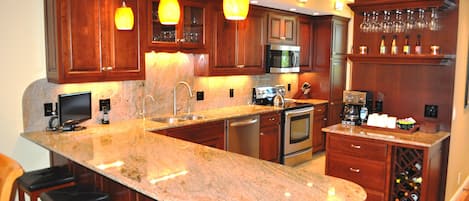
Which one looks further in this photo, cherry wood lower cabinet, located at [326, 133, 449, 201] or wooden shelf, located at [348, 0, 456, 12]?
wooden shelf, located at [348, 0, 456, 12]

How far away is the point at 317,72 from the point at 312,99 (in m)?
0.46

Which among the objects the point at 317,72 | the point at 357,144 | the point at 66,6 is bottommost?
the point at 357,144

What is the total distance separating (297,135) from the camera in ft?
18.9

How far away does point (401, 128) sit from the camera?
373 centimetres

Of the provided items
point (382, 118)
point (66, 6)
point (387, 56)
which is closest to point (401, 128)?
point (382, 118)

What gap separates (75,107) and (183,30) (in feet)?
4.92

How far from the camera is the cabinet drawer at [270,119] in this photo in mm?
5180

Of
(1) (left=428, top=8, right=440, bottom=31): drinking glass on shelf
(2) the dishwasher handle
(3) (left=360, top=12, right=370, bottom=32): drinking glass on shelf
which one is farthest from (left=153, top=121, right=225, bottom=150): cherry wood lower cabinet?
(1) (left=428, top=8, right=440, bottom=31): drinking glass on shelf

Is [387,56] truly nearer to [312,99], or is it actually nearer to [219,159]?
[219,159]

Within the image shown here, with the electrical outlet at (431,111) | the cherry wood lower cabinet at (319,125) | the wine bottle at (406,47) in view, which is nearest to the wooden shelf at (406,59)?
the wine bottle at (406,47)

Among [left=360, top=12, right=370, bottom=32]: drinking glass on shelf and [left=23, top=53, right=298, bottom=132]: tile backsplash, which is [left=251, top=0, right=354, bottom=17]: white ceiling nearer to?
[left=23, top=53, right=298, bottom=132]: tile backsplash

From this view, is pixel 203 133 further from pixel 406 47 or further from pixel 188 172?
pixel 406 47

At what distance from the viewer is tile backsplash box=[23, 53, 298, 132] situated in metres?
3.62

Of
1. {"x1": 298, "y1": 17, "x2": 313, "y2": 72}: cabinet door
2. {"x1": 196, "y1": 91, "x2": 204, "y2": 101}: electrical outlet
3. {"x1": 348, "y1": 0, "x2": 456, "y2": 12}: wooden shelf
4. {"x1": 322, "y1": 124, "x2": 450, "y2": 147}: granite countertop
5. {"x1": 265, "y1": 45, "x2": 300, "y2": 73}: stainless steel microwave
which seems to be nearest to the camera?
{"x1": 322, "y1": 124, "x2": 450, "y2": 147}: granite countertop
